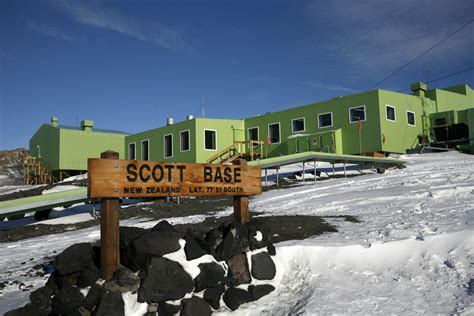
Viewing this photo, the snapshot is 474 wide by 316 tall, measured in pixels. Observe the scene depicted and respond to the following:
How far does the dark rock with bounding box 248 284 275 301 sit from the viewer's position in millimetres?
4559

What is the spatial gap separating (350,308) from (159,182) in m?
2.48

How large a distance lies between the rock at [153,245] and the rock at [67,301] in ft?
2.05

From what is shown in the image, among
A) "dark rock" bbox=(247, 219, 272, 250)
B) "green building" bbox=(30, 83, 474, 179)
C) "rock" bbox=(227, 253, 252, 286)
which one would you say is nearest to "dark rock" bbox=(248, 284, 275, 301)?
"rock" bbox=(227, 253, 252, 286)

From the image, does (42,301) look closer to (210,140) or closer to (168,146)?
(210,140)

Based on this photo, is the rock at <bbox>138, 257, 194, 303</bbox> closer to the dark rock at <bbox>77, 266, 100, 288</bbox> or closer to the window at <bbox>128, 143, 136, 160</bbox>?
the dark rock at <bbox>77, 266, 100, 288</bbox>

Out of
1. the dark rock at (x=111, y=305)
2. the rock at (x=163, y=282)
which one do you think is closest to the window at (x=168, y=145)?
the rock at (x=163, y=282)

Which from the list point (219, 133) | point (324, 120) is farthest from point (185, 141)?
point (324, 120)

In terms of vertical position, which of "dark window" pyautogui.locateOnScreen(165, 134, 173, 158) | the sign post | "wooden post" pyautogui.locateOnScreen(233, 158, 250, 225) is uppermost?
"dark window" pyautogui.locateOnScreen(165, 134, 173, 158)

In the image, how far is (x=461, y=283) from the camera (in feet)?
13.5

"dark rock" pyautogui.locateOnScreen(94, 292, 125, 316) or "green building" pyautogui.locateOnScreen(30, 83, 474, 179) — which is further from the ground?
"green building" pyautogui.locateOnScreen(30, 83, 474, 179)

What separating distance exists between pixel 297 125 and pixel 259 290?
21.9 metres

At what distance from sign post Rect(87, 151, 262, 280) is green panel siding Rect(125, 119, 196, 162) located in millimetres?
21466

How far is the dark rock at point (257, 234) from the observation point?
497 centimetres

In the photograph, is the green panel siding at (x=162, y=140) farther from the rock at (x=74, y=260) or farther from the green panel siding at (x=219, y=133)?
the rock at (x=74, y=260)
